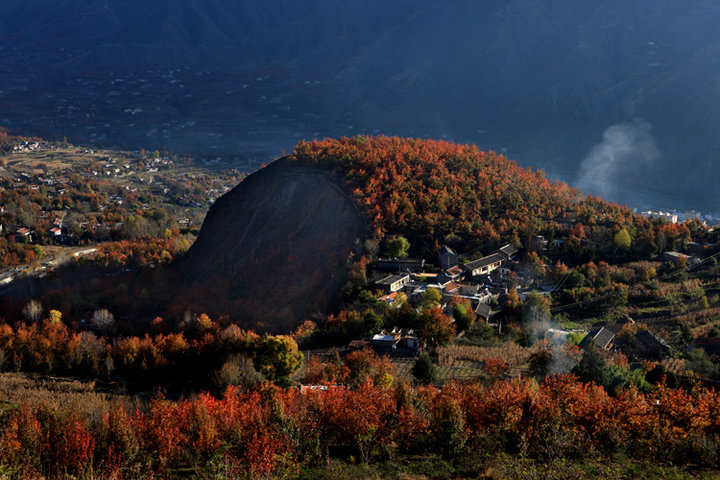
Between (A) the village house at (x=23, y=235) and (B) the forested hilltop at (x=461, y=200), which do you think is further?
(A) the village house at (x=23, y=235)

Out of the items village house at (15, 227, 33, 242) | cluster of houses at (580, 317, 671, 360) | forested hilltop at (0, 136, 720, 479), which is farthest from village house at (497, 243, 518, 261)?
village house at (15, 227, 33, 242)

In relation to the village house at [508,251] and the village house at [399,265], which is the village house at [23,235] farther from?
the village house at [508,251]

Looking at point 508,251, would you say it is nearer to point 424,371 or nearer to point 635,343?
point 635,343

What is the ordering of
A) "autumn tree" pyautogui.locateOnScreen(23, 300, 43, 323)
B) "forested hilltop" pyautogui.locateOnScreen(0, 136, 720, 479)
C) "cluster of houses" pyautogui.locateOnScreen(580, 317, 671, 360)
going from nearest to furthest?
1. "forested hilltop" pyautogui.locateOnScreen(0, 136, 720, 479)
2. "cluster of houses" pyautogui.locateOnScreen(580, 317, 671, 360)
3. "autumn tree" pyautogui.locateOnScreen(23, 300, 43, 323)

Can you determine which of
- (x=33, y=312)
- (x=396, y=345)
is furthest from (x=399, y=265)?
(x=33, y=312)

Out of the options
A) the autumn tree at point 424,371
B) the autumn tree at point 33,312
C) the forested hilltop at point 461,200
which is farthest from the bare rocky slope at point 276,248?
the autumn tree at point 424,371

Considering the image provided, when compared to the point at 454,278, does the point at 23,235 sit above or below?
above

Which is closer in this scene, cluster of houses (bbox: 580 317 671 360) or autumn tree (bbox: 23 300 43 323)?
cluster of houses (bbox: 580 317 671 360)

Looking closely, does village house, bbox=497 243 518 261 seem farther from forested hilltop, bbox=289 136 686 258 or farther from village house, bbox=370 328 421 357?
village house, bbox=370 328 421 357

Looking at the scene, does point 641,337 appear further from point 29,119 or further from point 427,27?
point 427,27
